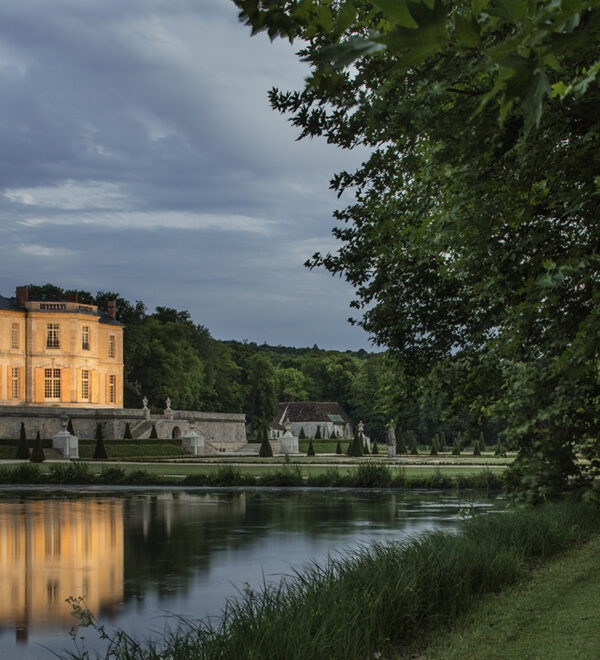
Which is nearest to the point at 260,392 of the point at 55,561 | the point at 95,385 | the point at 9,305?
the point at 95,385

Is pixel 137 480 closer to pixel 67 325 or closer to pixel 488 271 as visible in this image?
pixel 488 271

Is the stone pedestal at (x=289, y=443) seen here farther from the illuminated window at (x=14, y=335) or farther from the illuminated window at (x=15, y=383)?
the illuminated window at (x=14, y=335)

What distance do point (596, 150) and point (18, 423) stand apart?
179 feet

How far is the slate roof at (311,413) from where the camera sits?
89312mm

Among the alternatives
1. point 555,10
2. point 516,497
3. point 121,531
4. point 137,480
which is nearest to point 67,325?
point 137,480

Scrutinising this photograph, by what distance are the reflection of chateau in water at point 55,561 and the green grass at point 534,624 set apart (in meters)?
4.74

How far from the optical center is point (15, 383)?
6438cm

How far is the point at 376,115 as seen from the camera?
620 centimetres

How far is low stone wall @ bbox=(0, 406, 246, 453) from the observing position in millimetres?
55500

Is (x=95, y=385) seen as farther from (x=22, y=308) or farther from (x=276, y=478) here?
(x=276, y=478)

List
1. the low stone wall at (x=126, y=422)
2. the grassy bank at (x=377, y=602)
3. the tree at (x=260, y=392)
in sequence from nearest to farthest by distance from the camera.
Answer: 1. the grassy bank at (x=377, y=602)
2. the low stone wall at (x=126, y=422)
3. the tree at (x=260, y=392)

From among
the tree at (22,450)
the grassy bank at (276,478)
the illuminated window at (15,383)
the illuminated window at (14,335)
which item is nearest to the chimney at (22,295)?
the illuminated window at (14,335)

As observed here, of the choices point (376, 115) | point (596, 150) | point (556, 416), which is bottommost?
point (556, 416)

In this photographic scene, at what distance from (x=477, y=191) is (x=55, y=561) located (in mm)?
9884
